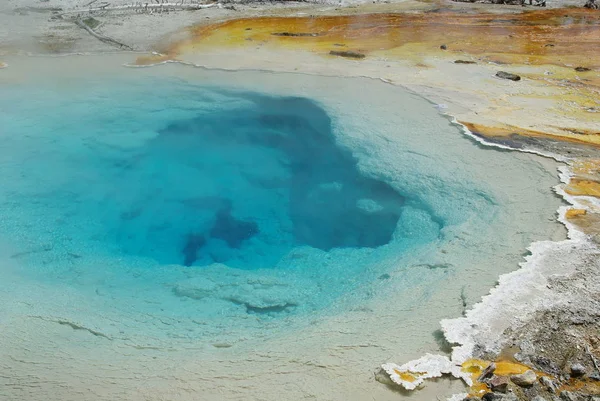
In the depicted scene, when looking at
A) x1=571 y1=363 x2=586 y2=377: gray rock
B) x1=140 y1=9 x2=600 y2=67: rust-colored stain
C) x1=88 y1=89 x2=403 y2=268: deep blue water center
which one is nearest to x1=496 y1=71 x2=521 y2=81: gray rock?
x1=140 y1=9 x2=600 y2=67: rust-colored stain

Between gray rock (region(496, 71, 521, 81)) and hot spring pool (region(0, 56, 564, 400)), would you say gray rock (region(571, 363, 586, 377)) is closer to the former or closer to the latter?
hot spring pool (region(0, 56, 564, 400))

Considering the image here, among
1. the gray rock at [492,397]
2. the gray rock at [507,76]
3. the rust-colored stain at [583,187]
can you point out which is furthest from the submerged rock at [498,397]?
the gray rock at [507,76]

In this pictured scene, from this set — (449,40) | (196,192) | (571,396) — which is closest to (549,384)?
(571,396)

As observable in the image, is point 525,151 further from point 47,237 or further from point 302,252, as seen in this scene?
point 47,237

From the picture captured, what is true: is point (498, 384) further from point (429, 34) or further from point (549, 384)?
point (429, 34)

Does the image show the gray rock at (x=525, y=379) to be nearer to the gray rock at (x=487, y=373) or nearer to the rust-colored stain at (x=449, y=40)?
the gray rock at (x=487, y=373)
